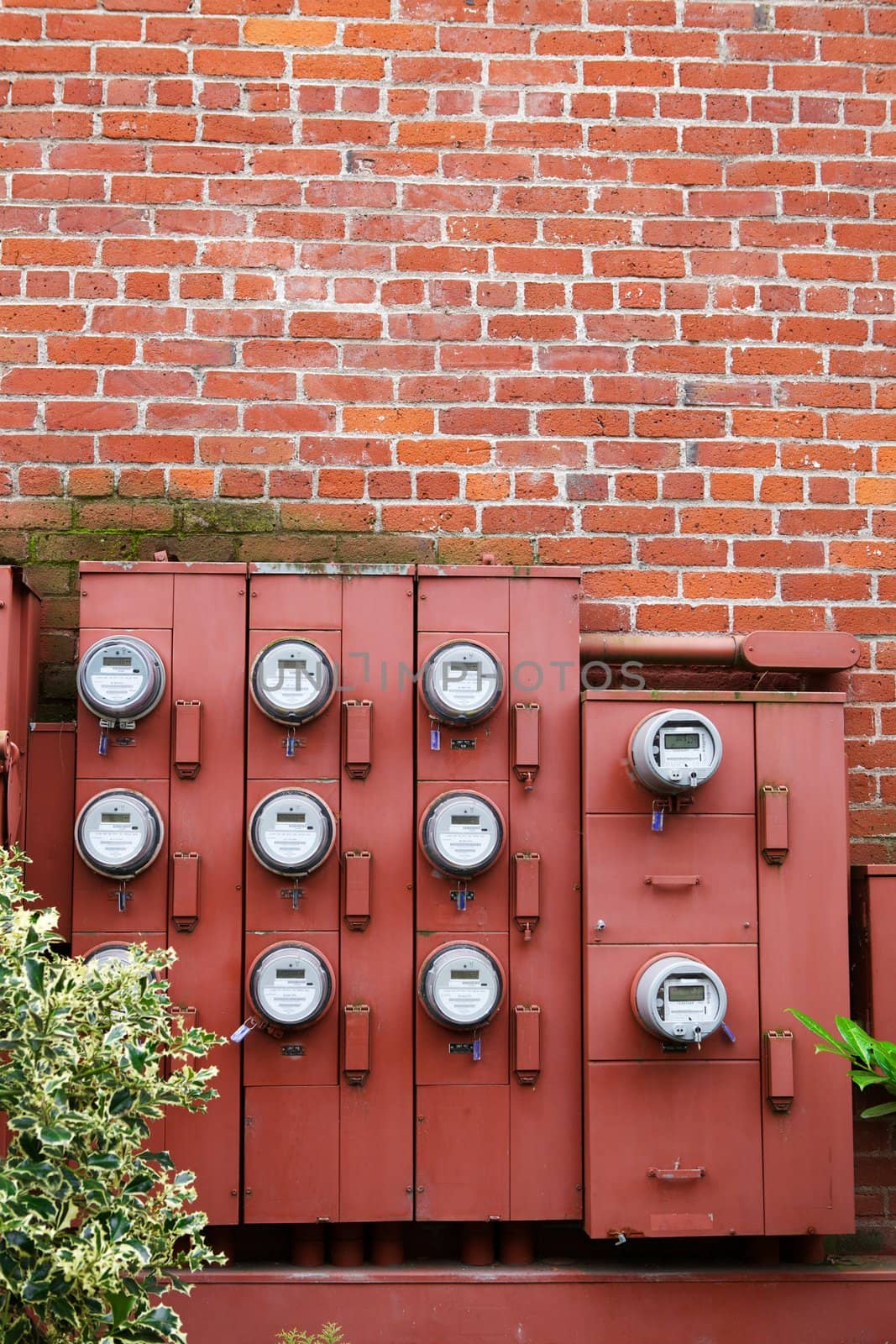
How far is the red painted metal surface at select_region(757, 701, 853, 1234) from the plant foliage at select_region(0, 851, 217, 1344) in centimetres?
158

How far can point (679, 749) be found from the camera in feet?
10.7

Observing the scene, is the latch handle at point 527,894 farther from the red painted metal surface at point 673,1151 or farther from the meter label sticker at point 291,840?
the meter label sticker at point 291,840

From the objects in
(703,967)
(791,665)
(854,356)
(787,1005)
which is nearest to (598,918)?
(703,967)

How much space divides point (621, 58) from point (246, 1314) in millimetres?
3905

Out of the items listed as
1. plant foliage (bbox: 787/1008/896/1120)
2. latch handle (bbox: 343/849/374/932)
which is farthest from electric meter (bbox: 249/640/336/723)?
plant foliage (bbox: 787/1008/896/1120)

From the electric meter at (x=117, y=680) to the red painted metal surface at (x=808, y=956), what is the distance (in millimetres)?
1684

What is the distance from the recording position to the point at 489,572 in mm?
3428

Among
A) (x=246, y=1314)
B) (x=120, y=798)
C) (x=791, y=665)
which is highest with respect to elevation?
(x=791, y=665)

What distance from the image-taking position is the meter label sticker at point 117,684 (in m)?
3.29

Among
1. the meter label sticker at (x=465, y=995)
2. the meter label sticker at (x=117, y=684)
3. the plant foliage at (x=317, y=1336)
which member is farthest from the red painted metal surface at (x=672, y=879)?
the meter label sticker at (x=117, y=684)

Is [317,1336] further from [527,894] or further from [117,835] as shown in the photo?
[117,835]

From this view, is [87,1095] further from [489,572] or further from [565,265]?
[565,265]

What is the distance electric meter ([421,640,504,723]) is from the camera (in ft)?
10.9

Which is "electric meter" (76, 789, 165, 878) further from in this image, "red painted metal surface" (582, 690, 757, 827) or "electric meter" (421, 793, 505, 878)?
"red painted metal surface" (582, 690, 757, 827)
